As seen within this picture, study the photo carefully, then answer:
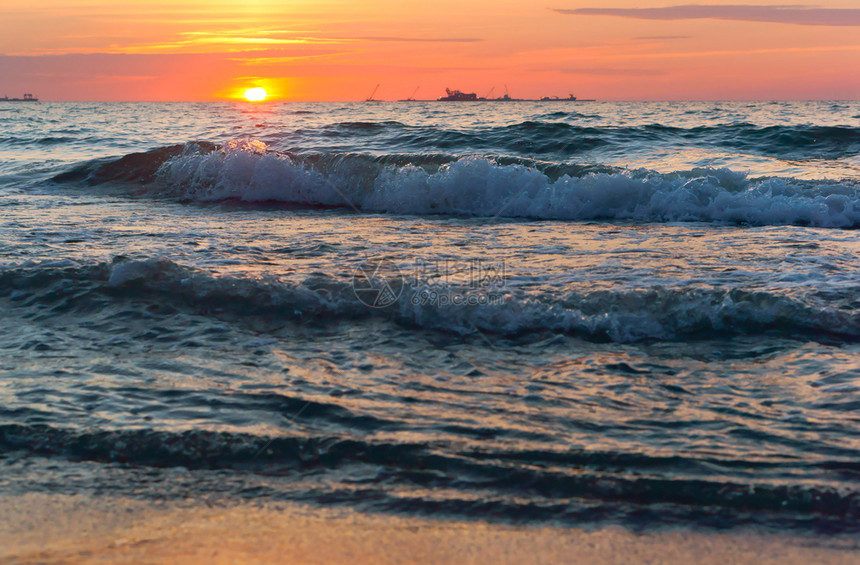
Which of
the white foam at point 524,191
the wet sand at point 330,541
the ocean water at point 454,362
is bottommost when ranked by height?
the wet sand at point 330,541

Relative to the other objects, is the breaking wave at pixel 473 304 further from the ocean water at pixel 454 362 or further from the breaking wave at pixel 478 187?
the breaking wave at pixel 478 187

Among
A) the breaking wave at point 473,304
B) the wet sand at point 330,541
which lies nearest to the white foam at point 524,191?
the breaking wave at point 473,304

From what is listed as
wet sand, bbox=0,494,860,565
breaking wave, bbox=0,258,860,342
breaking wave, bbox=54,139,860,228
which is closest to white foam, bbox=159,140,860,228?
breaking wave, bbox=54,139,860,228

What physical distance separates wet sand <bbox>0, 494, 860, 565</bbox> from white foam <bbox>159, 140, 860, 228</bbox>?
6819mm

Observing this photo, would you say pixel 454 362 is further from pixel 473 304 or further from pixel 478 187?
pixel 478 187

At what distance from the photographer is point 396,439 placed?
107 inches

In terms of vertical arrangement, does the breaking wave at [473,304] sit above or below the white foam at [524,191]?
below

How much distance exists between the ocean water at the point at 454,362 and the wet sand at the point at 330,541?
3.8 inches

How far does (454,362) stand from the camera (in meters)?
3.65

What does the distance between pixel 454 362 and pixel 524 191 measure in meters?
6.19

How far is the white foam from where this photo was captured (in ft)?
27.3

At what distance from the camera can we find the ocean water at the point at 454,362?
2.45 meters

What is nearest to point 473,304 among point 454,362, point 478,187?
point 454,362

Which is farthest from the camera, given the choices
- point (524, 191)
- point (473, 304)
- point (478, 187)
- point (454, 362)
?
point (478, 187)
